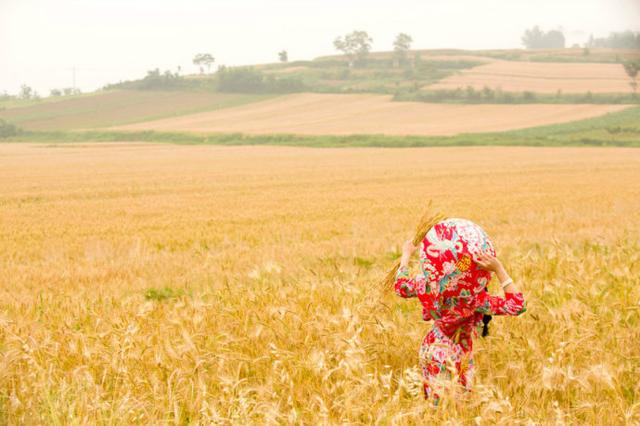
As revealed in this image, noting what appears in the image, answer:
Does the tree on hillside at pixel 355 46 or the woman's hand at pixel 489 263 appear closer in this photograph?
the woman's hand at pixel 489 263

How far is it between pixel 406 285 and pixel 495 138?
50996mm

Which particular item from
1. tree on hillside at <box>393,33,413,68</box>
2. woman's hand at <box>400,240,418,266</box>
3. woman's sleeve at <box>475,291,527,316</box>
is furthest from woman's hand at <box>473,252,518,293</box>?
tree on hillside at <box>393,33,413,68</box>

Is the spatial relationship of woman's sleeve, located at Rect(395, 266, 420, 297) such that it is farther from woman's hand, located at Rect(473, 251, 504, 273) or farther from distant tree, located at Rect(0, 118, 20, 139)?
distant tree, located at Rect(0, 118, 20, 139)

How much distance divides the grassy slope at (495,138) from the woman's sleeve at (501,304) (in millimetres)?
48146

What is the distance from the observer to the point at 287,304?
5.30 meters

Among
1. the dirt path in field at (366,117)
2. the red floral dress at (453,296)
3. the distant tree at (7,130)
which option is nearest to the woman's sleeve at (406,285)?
the red floral dress at (453,296)

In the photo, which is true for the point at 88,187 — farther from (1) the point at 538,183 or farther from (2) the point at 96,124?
(2) the point at 96,124

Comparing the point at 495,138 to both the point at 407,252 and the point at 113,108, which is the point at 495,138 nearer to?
the point at 407,252

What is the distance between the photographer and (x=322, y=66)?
5010 inches

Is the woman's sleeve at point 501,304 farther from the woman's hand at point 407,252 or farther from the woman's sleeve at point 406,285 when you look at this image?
the woman's hand at point 407,252

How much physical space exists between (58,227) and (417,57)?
115 m

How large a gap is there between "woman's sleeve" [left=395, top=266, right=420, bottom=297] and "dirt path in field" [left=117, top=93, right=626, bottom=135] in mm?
53203

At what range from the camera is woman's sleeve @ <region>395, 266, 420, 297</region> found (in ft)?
12.9

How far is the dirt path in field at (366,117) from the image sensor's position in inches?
2464
